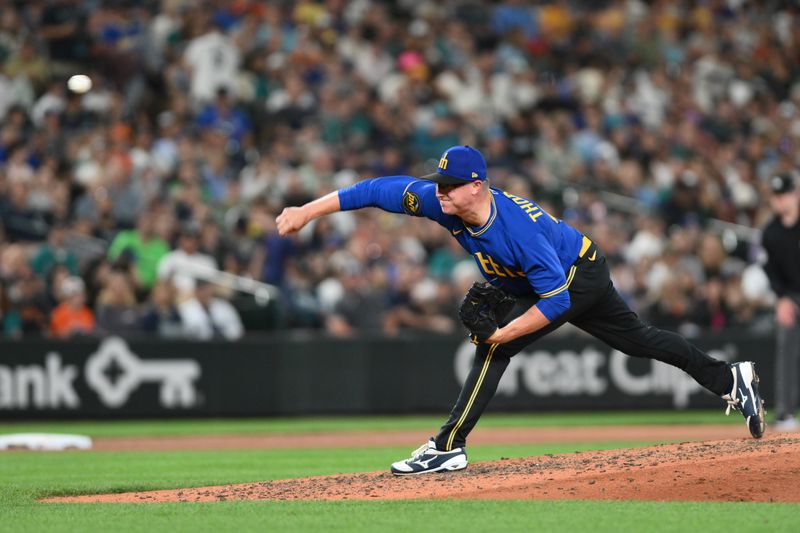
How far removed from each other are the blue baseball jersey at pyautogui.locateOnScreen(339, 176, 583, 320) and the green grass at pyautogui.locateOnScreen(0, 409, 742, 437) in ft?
21.0

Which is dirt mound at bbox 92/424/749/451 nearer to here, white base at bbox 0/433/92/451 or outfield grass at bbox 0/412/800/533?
white base at bbox 0/433/92/451

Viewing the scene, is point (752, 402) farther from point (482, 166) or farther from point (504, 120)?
point (504, 120)

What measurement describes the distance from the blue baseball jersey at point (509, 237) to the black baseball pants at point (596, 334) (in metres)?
0.13

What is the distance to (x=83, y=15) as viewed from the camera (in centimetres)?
1880

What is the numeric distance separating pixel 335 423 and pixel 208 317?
6.78ft

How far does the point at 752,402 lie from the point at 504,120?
40.3 feet

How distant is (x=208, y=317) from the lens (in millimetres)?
15555

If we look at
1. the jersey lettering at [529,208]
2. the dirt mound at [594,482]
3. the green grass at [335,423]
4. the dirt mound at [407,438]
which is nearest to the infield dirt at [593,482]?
the dirt mound at [594,482]

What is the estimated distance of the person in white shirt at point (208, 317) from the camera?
15.3 m

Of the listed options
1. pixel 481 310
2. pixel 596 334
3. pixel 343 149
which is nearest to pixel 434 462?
pixel 481 310

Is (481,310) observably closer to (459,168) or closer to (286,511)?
(459,168)

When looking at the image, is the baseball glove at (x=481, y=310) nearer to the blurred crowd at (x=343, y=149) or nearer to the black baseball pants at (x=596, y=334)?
the black baseball pants at (x=596, y=334)

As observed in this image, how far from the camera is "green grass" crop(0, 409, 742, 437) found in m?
14.1

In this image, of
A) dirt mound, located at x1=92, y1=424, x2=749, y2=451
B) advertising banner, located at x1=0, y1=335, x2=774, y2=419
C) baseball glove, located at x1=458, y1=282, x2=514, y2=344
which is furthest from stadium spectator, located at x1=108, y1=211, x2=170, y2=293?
baseball glove, located at x1=458, y1=282, x2=514, y2=344
